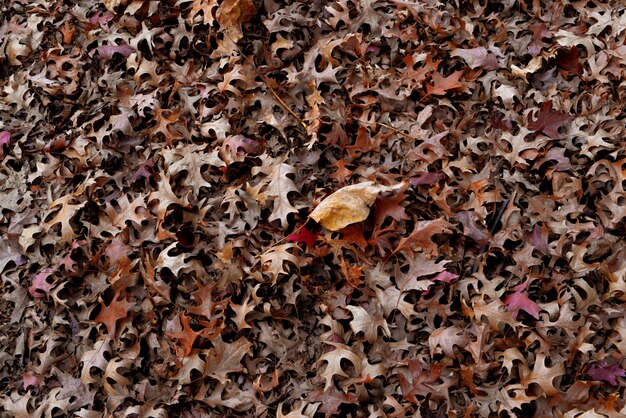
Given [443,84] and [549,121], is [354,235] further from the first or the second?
[549,121]

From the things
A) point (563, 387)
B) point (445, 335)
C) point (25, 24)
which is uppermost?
A: point (25, 24)

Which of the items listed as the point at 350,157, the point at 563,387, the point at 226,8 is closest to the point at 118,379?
the point at 350,157

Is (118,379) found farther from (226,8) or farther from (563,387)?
(226,8)

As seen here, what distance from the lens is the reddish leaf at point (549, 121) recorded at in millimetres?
3258

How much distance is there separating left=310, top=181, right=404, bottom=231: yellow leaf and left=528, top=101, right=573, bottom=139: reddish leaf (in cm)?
96

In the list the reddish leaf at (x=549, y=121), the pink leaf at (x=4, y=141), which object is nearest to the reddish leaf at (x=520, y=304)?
the reddish leaf at (x=549, y=121)

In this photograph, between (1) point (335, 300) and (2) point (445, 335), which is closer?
(2) point (445, 335)

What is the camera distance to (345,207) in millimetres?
2973

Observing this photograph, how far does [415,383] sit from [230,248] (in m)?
1.12

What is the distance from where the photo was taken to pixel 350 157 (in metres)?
3.31

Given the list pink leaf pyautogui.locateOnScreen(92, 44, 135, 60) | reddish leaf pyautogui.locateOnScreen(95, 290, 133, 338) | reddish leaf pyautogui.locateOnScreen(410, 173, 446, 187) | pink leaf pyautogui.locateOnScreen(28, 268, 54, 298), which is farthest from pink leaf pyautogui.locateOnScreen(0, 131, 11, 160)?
reddish leaf pyautogui.locateOnScreen(410, 173, 446, 187)

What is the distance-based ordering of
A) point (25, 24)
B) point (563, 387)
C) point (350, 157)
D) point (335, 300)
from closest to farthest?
point (563, 387) < point (335, 300) < point (350, 157) < point (25, 24)

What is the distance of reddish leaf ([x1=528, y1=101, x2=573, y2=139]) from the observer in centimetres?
326

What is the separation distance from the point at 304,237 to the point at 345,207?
0.85 feet
